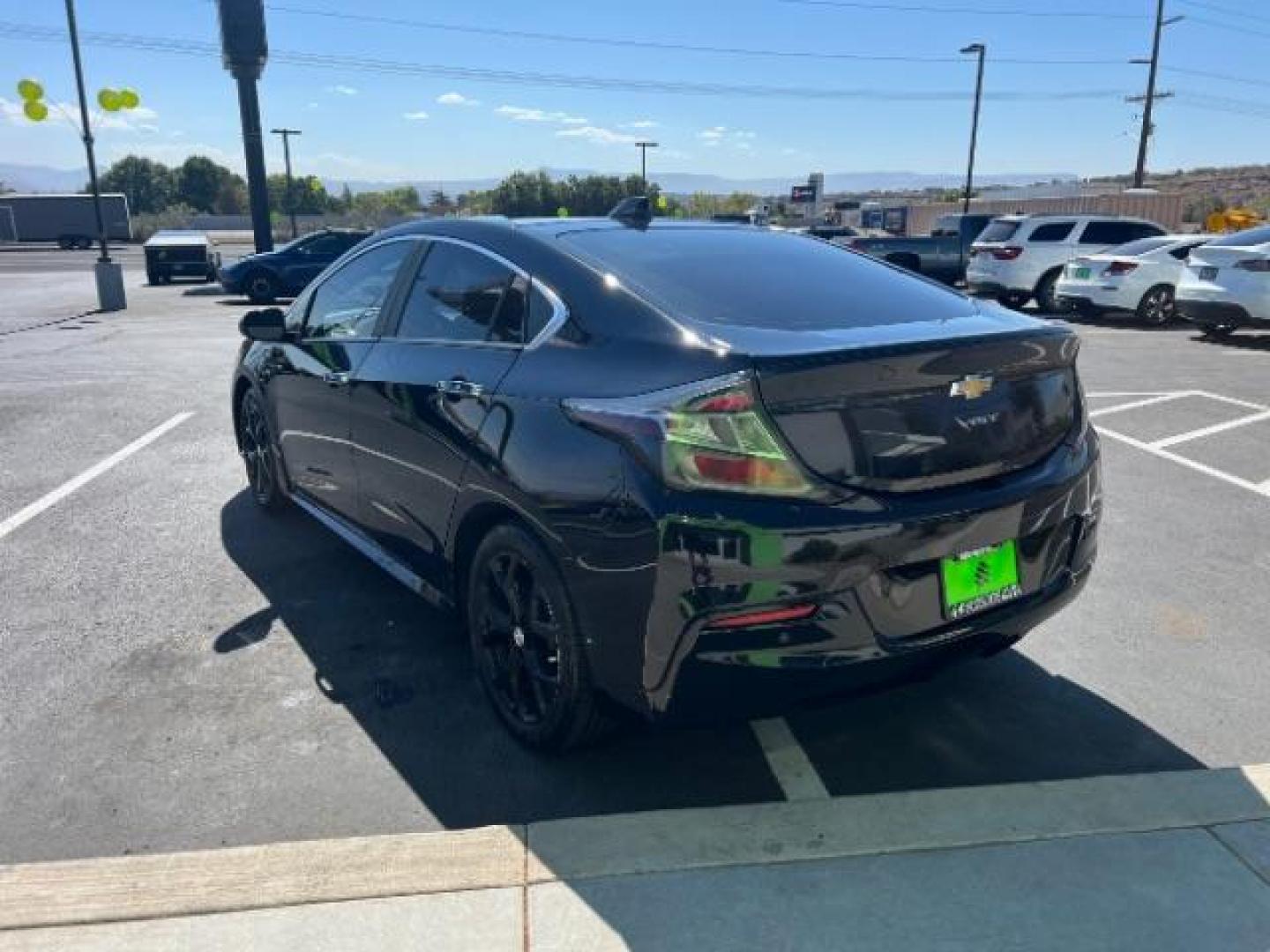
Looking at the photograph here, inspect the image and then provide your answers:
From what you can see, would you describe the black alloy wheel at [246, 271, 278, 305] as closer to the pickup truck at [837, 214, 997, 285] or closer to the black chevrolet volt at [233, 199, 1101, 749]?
the pickup truck at [837, 214, 997, 285]

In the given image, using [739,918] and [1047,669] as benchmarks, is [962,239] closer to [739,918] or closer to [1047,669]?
[1047,669]

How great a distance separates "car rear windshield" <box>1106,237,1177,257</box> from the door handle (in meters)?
14.6

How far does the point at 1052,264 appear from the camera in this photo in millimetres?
16609

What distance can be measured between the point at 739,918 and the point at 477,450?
59.6 inches

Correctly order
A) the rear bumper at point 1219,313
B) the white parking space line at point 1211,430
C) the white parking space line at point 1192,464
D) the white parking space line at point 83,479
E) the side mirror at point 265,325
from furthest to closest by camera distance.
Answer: the rear bumper at point 1219,313, the white parking space line at point 1211,430, the white parking space line at point 1192,464, the white parking space line at point 83,479, the side mirror at point 265,325

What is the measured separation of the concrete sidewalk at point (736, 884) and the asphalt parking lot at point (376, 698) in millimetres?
210

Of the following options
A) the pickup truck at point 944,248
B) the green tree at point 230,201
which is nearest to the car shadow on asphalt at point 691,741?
the pickup truck at point 944,248

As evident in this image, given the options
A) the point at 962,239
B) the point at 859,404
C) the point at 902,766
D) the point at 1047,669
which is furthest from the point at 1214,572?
the point at 962,239

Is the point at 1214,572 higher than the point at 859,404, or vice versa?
the point at 859,404

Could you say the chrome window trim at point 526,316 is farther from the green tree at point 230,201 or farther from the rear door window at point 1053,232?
the green tree at point 230,201

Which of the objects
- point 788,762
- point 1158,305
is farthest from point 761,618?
point 1158,305

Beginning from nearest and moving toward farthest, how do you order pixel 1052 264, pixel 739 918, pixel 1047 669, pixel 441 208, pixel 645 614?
pixel 739 918, pixel 645 614, pixel 1047 669, pixel 1052 264, pixel 441 208

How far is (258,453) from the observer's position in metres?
5.34

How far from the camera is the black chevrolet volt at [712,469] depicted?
2383 millimetres
